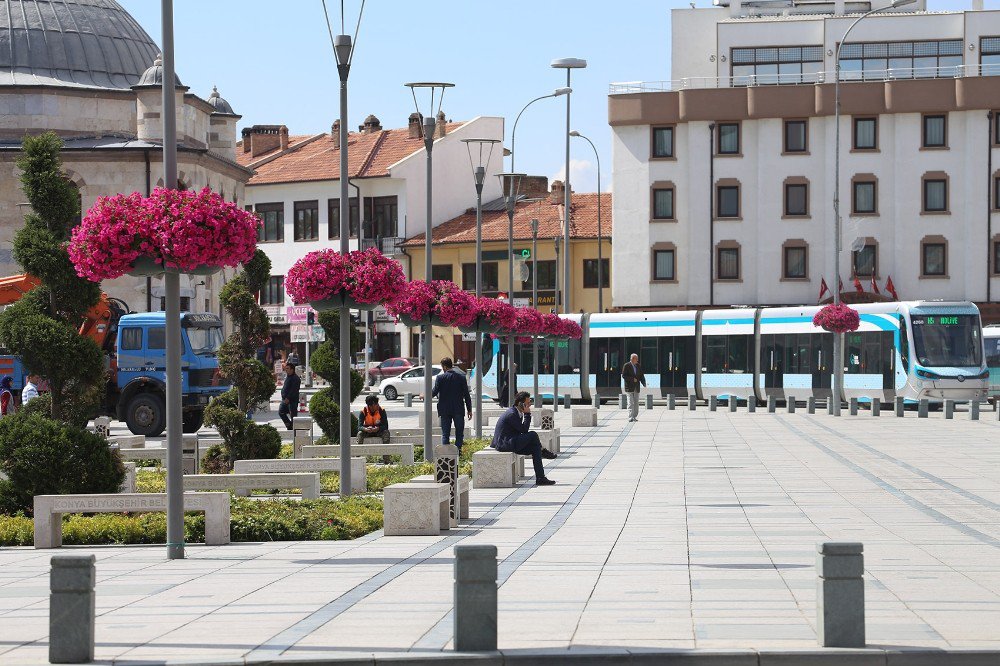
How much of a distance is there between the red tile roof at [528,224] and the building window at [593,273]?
144 cm

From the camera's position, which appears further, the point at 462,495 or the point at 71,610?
the point at 462,495

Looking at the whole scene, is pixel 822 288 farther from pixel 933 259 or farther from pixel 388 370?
pixel 388 370

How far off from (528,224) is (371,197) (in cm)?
845

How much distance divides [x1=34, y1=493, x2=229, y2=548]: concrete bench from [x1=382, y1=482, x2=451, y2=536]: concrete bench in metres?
1.63

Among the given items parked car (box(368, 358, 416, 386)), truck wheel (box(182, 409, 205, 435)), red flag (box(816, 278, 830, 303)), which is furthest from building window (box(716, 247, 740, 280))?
truck wheel (box(182, 409, 205, 435))

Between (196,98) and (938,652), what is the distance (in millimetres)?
53722

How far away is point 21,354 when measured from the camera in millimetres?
18391

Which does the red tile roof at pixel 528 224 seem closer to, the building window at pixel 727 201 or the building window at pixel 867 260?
the building window at pixel 727 201

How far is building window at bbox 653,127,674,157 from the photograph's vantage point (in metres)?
70.4

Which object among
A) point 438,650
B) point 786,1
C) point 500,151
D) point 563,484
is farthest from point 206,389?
point 500,151

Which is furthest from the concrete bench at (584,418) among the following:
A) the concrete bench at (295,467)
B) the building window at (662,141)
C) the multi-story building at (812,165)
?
the building window at (662,141)

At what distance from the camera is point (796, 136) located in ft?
228

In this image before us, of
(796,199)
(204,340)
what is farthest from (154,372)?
(796,199)

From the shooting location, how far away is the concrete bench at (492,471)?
73.9 feet
